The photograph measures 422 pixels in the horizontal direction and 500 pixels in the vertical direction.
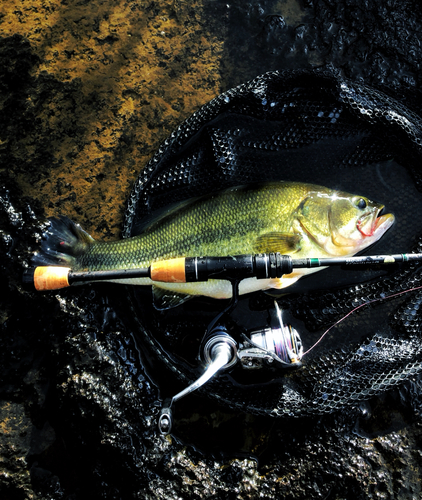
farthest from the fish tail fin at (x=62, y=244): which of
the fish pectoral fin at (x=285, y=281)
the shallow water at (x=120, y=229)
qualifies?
the fish pectoral fin at (x=285, y=281)

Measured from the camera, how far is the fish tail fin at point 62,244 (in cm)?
273

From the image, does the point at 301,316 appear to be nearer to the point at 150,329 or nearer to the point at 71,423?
the point at 150,329

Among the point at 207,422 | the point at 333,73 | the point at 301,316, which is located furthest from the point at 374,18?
the point at 207,422

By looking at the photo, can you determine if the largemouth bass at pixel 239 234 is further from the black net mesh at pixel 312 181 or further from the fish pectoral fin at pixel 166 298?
the black net mesh at pixel 312 181

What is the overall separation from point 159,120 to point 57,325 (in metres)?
1.71

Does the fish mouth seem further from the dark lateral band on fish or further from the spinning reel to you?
the spinning reel

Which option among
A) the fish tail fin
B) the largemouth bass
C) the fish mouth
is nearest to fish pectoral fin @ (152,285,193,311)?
the largemouth bass

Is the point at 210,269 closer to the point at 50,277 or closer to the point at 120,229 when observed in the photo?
the point at 50,277

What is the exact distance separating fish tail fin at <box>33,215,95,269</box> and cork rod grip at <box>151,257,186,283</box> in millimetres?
681

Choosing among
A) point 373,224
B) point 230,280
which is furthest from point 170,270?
point 373,224

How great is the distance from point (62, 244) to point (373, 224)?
6.94 feet

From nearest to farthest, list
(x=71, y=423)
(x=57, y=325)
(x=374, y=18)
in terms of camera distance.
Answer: (x=71, y=423) < (x=57, y=325) < (x=374, y=18)

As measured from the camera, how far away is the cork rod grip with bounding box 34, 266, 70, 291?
242cm

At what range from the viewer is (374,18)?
3.07 metres
